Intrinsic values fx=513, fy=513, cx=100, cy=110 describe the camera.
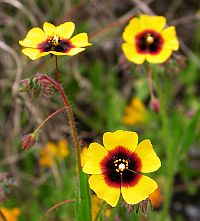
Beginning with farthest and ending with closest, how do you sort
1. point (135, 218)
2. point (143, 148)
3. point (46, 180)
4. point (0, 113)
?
point (0, 113) → point (46, 180) → point (135, 218) → point (143, 148)

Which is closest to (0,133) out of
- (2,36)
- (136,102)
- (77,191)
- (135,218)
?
(2,36)

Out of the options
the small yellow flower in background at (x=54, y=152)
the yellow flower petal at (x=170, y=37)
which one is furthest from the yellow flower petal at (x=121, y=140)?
the small yellow flower in background at (x=54, y=152)

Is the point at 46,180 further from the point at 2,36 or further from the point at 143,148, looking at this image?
the point at 143,148

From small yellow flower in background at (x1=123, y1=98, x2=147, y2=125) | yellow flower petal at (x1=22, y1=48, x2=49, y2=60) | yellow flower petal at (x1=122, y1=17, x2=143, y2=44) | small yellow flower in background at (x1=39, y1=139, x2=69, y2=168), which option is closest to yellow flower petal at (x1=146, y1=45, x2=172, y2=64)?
yellow flower petal at (x1=122, y1=17, x2=143, y2=44)

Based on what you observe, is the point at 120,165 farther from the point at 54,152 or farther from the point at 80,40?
the point at 54,152

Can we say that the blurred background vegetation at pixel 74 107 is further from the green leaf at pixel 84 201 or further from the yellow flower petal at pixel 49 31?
the green leaf at pixel 84 201

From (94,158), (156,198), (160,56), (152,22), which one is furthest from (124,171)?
(156,198)
